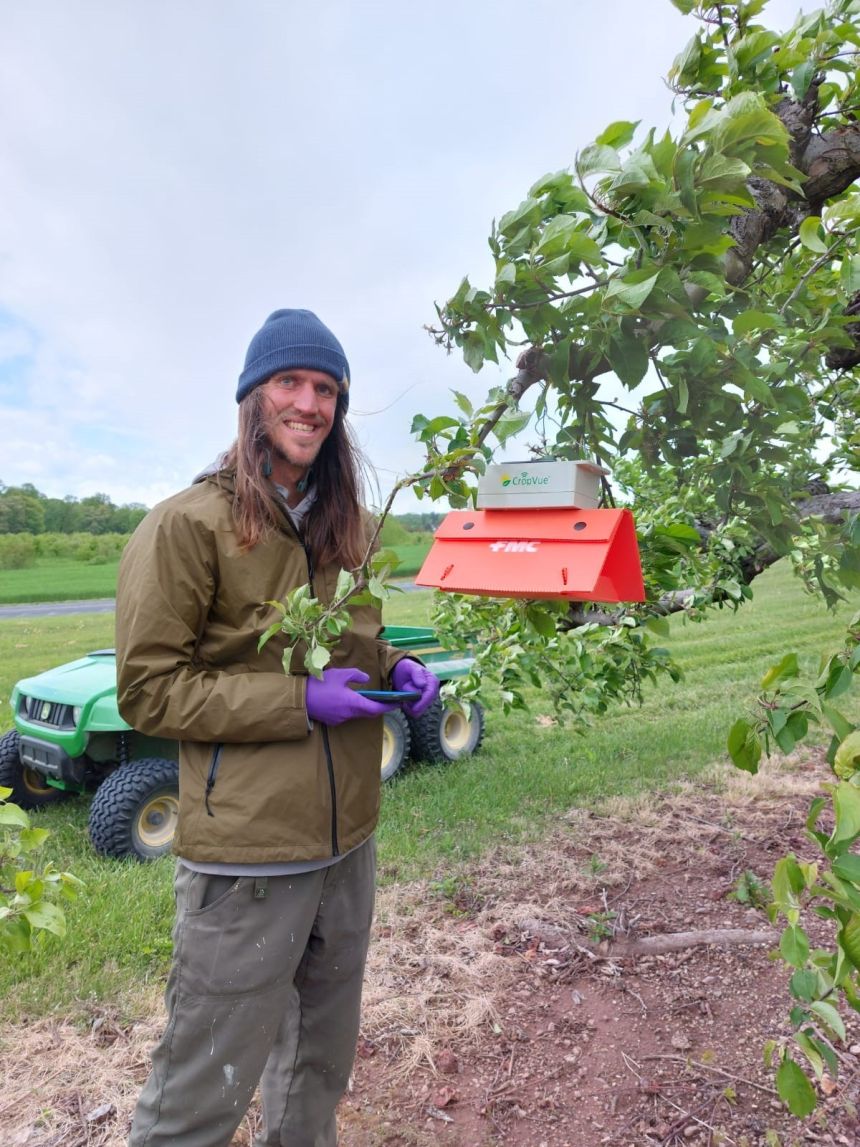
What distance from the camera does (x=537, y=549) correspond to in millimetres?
1404

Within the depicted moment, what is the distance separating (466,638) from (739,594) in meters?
1.24

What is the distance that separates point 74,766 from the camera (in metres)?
4.34

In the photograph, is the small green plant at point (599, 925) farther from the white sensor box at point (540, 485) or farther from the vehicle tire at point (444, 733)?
the white sensor box at point (540, 485)

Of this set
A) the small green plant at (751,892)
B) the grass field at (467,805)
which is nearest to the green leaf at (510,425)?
the grass field at (467,805)

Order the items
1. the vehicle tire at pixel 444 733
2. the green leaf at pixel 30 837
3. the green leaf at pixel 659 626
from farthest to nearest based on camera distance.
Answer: the vehicle tire at pixel 444 733 → the green leaf at pixel 659 626 → the green leaf at pixel 30 837

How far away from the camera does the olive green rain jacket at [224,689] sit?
1634mm

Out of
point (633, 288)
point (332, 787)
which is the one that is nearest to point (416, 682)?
point (332, 787)

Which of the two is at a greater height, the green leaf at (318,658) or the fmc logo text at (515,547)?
the fmc logo text at (515,547)

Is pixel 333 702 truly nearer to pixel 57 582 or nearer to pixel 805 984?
pixel 805 984

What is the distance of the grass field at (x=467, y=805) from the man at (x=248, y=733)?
52.3 inches

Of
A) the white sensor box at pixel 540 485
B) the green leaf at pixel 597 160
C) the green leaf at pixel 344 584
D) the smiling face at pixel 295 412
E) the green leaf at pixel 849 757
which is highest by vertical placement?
the green leaf at pixel 597 160

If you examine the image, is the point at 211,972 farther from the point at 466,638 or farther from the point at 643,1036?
the point at 466,638

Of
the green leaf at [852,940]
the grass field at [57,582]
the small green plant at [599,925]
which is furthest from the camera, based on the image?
the grass field at [57,582]

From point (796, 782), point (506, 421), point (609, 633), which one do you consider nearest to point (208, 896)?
point (506, 421)
